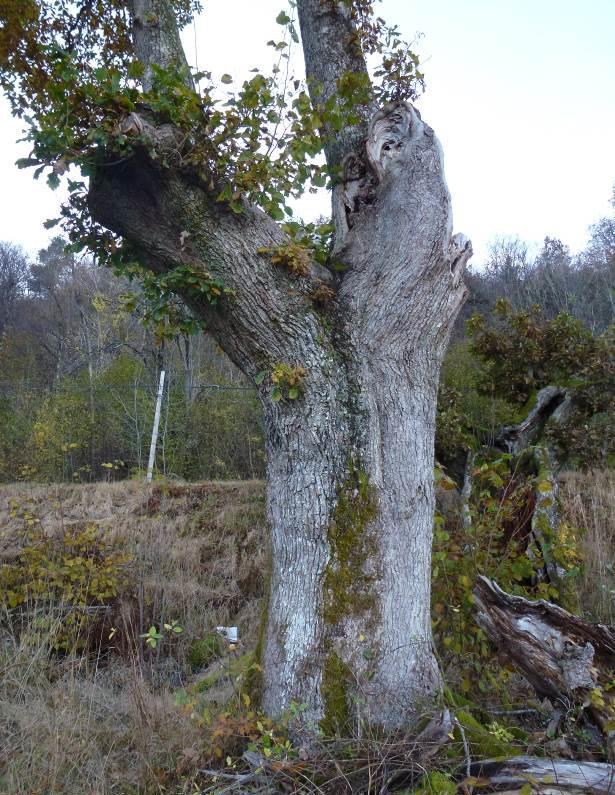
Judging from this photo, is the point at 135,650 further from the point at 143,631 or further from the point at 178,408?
the point at 178,408

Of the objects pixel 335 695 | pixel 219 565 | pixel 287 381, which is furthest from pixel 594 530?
pixel 287 381

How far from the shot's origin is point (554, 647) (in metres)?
3.03

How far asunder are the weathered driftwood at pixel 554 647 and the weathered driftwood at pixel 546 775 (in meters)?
0.36

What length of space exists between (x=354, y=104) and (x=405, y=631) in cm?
305

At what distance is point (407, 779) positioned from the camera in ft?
7.85

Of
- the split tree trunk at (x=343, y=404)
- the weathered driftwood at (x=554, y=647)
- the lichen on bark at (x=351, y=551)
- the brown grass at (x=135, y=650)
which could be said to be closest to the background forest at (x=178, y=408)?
the split tree trunk at (x=343, y=404)

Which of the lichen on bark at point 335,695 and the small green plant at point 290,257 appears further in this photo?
the small green plant at point 290,257

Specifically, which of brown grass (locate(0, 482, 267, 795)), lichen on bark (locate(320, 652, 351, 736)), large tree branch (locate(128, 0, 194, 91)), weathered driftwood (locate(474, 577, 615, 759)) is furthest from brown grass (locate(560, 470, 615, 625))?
large tree branch (locate(128, 0, 194, 91))

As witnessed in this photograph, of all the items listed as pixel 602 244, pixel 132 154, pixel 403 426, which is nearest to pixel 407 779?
pixel 403 426

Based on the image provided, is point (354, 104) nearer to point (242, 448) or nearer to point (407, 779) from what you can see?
point (407, 779)

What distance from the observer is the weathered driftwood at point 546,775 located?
229 cm

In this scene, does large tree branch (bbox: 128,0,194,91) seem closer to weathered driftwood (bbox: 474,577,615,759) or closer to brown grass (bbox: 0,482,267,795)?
brown grass (bbox: 0,482,267,795)

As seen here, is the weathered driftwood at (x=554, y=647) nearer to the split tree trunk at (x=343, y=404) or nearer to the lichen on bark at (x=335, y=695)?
the split tree trunk at (x=343, y=404)

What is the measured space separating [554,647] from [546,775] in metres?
0.79
